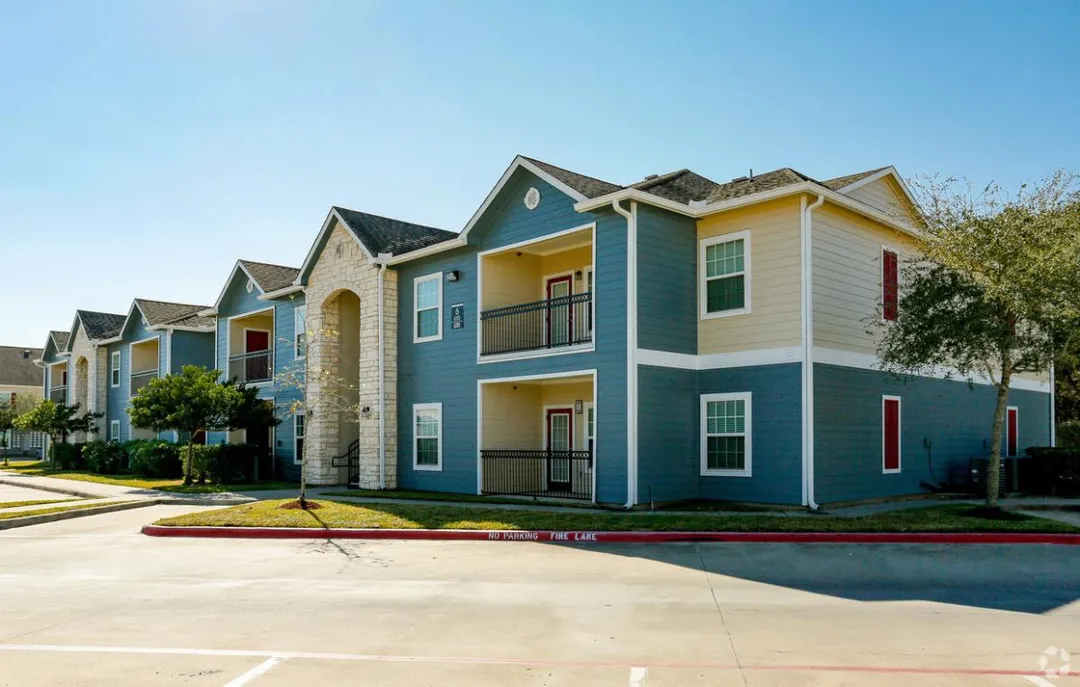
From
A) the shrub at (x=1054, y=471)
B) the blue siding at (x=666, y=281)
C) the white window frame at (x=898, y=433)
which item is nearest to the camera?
the blue siding at (x=666, y=281)

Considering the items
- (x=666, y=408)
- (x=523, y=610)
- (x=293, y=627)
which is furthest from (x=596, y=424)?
(x=293, y=627)

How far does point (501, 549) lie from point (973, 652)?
763 centimetres

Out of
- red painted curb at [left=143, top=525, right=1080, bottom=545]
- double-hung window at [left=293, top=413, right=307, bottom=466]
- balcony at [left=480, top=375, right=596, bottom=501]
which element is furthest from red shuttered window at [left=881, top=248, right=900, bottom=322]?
double-hung window at [left=293, top=413, right=307, bottom=466]

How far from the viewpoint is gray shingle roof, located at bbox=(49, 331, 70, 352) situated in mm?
46688

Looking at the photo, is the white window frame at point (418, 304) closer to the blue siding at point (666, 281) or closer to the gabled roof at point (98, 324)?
the blue siding at point (666, 281)

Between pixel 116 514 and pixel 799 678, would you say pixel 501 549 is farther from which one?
pixel 116 514

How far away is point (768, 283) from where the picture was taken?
1748 cm

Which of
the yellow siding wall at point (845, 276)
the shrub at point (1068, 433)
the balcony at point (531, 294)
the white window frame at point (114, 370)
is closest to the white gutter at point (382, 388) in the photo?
the balcony at point (531, 294)

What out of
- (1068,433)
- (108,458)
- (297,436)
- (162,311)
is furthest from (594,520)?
(162,311)

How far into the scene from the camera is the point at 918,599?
30.1 ft

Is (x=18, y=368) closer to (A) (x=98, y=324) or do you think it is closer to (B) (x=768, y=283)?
(A) (x=98, y=324)

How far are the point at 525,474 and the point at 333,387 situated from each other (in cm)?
712

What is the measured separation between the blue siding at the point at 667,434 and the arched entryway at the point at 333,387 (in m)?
10.3

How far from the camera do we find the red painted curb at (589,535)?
526 inches
